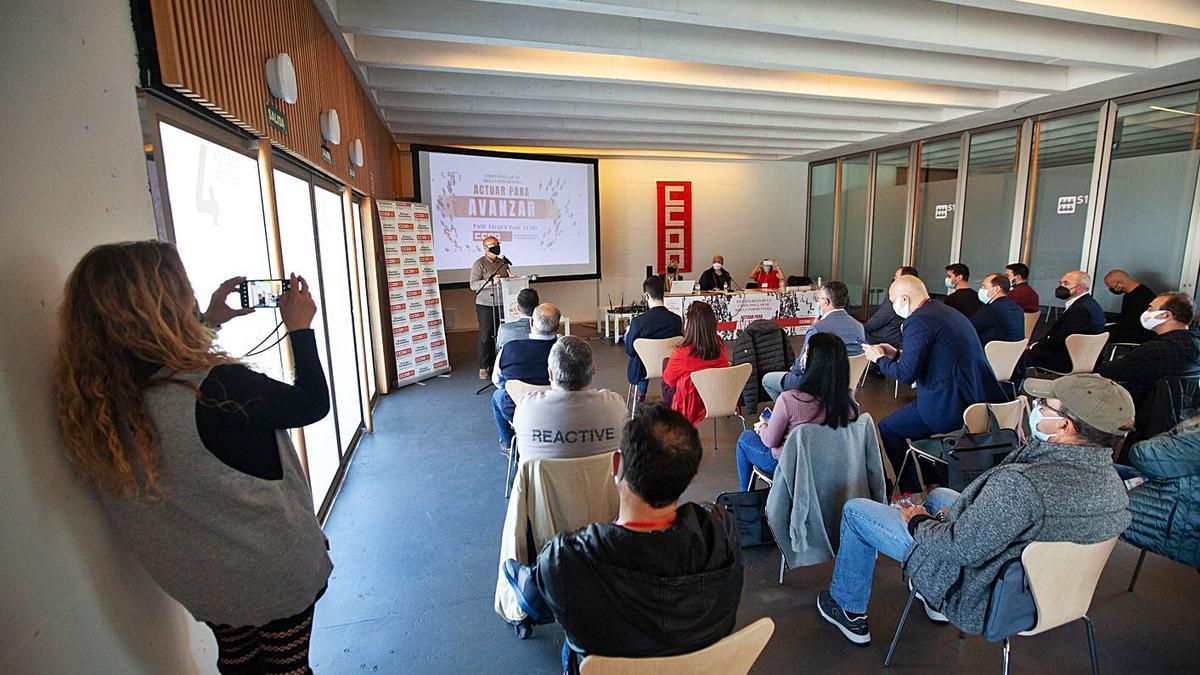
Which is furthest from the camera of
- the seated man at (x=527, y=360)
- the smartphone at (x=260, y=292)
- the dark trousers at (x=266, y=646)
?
the seated man at (x=527, y=360)

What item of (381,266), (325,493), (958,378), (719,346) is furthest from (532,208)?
(958,378)

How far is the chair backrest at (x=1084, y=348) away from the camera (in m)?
4.39

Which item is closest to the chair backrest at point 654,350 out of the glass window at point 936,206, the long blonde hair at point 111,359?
the long blonde hair at point 111,359

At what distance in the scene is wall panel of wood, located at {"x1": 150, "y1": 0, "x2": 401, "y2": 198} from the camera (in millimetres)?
1680

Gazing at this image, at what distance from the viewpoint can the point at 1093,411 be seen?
1528mm

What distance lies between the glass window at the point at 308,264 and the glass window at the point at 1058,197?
323 inches

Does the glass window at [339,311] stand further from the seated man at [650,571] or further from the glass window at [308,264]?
the seated man at [650,571]

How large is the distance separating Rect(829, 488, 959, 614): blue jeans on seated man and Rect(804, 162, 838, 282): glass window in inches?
376

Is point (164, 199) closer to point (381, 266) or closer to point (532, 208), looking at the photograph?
point (381, 266)

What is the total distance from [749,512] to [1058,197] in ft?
22.7

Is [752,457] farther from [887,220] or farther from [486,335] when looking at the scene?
[887,220]

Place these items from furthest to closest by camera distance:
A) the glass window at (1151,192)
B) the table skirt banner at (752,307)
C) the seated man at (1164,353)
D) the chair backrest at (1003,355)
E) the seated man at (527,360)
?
the table skirt banner at (752,307) → the glass window at (1151,192) → the chair backrest at (1003,355) → the seated man at (527,360) → the seated man at (1164,353)

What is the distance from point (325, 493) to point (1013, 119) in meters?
8.98

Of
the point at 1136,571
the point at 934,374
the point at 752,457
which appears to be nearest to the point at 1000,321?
the point at 934,374
